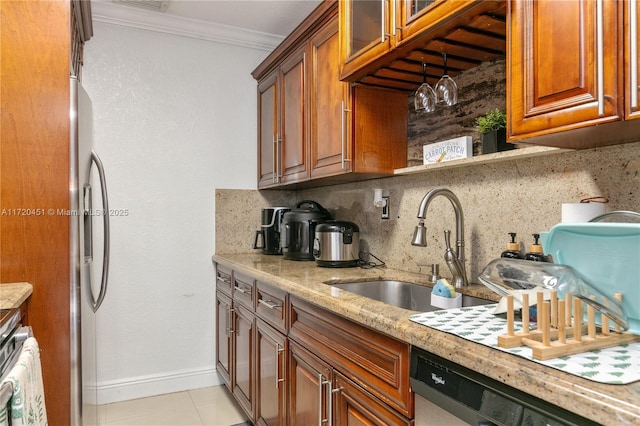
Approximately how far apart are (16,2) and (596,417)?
2.17 meters

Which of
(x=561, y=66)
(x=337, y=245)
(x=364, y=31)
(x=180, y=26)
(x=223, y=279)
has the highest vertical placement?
(x=180, y=26)

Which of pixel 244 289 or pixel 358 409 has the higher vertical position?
pixel 244 289

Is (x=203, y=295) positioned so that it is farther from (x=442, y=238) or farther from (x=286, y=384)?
(x=442, y=238)

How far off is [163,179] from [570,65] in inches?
103

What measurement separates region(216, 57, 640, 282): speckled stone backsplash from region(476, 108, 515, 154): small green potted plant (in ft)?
0.32

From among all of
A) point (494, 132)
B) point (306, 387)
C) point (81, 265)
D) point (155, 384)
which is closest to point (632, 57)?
point (494, 132)

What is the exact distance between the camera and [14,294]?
4.67ft

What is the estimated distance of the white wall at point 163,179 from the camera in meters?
2.84

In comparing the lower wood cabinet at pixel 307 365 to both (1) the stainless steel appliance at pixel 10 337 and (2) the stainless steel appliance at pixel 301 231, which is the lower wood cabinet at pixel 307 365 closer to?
(2) the stainless steel appliance at pixel 301 231

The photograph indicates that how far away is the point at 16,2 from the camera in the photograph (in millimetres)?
1636

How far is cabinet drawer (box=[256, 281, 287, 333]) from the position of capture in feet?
6.06

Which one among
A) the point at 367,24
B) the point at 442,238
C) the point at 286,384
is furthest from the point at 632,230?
the point at 286,384

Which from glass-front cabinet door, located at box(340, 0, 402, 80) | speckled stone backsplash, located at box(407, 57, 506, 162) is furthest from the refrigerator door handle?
speckled stone backsplash, located at box(407, 57, 506, 162)

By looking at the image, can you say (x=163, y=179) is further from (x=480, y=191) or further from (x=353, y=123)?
(x=480, y=191)
